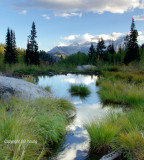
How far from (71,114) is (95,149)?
193 cm

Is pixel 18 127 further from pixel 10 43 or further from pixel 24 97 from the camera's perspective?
pixel 10 43

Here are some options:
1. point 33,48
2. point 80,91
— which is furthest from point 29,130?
point 33,48

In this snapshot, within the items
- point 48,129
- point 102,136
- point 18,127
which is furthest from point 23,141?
point 102,136

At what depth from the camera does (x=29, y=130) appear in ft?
8.90

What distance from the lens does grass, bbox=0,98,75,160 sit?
211 cm

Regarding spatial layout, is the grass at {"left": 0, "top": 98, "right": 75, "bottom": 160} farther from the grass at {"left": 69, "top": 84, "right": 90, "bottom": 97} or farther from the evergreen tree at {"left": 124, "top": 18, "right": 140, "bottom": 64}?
the evergreen tree at {"left": 124, "top": 18, "right": 140, "bottom": 64}

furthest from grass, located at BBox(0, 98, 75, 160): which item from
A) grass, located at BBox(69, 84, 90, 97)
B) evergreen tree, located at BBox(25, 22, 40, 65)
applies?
evergreen tree, located at BBox(25, 22, 40, 65)

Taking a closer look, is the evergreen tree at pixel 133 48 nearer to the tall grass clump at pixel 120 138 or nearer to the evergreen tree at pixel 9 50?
the evergreen tree at pixel 9 50

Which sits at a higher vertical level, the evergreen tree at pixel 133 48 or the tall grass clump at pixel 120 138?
the evergreen tree at pixel 133 48

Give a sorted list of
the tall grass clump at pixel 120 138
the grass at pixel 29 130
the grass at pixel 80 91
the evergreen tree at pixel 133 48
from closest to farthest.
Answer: the grass at pixel 29 130 → the tall grass clump at pixel 120 138 → the grass at pixel 80 91 → the evergreen tree at pixel 133 48

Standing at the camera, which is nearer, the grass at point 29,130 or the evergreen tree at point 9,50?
the grass at point 29,130

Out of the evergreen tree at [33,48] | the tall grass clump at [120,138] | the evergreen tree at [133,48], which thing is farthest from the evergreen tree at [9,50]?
the tall grass clump at [120,138]

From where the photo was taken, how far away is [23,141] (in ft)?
7.32

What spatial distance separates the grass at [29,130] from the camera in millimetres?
2107
